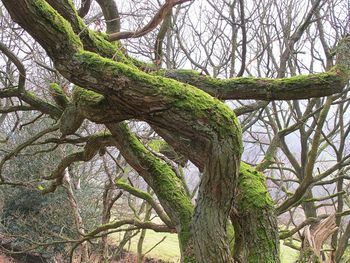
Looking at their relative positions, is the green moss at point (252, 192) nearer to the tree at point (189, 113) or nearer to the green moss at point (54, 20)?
the tree at point (189, 113)

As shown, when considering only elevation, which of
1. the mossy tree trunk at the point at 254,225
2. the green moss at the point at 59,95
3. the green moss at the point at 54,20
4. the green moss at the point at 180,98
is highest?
the green moss at the point at 59,95

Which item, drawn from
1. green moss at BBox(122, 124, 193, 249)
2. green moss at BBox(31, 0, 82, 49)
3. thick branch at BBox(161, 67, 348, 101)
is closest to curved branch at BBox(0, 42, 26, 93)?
green moss at BBox(122, 124, 193, 249)

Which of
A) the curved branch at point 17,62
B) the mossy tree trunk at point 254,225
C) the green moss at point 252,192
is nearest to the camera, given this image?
the mossy tree trunk at point 254,225

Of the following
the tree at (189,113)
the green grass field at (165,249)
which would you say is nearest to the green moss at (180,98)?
the tree at (189,113)

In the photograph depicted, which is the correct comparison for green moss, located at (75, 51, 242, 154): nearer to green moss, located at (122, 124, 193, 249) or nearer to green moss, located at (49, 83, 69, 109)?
green moss, located at (122, 124, 193, 249)

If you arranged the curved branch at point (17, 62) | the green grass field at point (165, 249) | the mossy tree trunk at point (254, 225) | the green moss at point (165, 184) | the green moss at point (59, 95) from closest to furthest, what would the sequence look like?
the mossy tree trunk at point (254, 225), the green moss at point (165, 184), the curved branch at point (17, 62), the green moss at point (59, 95), the green grass field at point (165, 249)

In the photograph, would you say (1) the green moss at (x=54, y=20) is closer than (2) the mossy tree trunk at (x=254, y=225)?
Yes

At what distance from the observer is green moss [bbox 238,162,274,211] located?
2734 mm

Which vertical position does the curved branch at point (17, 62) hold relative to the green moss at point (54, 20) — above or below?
above

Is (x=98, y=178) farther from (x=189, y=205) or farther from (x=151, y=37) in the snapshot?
(x=189, y=205)

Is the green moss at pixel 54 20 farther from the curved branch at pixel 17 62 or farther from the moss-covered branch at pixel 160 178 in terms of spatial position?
Answer: the curved branch at pixel 17 62

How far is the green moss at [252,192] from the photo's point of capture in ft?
8.97

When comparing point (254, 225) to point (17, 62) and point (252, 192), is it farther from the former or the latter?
point (17, 62)

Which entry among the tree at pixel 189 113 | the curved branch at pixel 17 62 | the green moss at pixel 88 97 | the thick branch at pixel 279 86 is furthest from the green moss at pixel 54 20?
the curved branch at pixel 17 62
